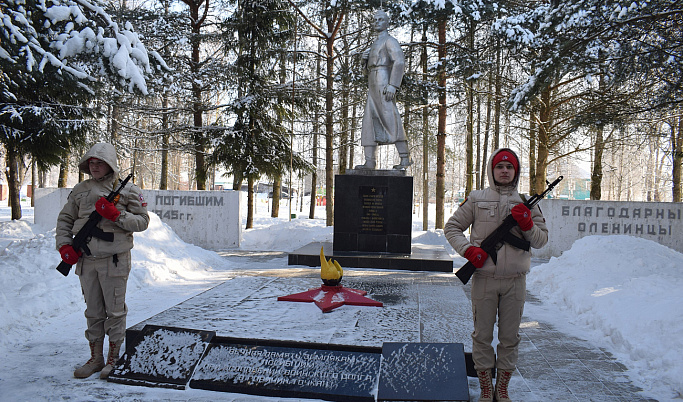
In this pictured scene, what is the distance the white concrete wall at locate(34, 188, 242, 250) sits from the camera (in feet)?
43.4

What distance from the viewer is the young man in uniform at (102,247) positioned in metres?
3.68

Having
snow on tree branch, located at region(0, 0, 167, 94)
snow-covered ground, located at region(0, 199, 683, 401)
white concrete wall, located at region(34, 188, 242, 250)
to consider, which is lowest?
snow-covered ground, located at region(0, 199, 683, 401)

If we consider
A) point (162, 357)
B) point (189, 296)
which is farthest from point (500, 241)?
point (189, 296)

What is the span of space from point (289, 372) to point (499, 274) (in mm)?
1772

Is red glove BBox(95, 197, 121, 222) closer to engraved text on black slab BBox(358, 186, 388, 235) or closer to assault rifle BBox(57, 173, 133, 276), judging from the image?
assault rifle BBox(57, 173, 133, 276)

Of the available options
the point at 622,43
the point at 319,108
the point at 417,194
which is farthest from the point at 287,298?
the point at 417,194

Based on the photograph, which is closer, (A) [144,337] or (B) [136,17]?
(A) [144,337]

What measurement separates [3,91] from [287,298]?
236 inches

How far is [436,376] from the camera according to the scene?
337cm

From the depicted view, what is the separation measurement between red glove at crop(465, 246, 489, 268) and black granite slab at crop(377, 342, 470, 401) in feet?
2.77

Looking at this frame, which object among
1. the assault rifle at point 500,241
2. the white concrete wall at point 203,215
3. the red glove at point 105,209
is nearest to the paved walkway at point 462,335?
the assault rifle at point 500,241

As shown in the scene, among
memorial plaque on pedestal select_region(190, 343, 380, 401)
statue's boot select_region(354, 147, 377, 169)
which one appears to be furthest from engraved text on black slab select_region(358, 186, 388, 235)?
memorial plaque on pedestal select_region(190, 343, 380, 401)

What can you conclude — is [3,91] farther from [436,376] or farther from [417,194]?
[417,194]

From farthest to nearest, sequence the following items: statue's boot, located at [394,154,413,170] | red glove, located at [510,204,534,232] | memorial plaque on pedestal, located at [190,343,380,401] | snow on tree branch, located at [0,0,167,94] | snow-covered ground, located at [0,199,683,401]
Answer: statue's boot, located at [394,154,413,170] → snow on tree branch, located at [0,0,167,94] → snow-covered ground, located at [0,199,683,401] → memorial plaque on pedestal, located at [190,343,380,401] → red glove, located at [510,204,534,232]
